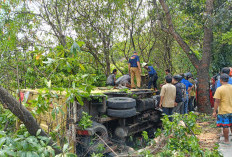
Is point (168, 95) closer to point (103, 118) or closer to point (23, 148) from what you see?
point (103, 118)

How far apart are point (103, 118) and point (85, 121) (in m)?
0.67

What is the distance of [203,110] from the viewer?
8898mm

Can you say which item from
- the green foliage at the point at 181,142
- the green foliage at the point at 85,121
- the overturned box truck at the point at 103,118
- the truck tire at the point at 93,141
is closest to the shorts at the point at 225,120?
the green foliage at the point at 181,142

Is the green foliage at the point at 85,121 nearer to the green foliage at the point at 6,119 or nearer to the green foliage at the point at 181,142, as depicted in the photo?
the green foliage at the point at 6,119

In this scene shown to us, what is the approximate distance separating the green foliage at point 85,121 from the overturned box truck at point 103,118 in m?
0.05

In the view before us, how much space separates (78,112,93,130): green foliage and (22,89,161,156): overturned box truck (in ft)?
0.16

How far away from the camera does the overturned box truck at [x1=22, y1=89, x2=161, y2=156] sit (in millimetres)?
4473

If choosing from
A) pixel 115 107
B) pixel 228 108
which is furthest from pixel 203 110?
pixel 115 107

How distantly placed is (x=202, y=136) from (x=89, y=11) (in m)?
9.43

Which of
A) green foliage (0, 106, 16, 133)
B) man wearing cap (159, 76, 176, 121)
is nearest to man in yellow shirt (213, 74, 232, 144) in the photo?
man wearing cap (159, 76, 176, 121)

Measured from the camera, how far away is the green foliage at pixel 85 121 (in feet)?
15.4

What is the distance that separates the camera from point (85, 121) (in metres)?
4.77

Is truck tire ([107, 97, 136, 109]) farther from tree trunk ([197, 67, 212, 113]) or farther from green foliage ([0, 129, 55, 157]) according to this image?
tree trunk ([197, 67, 212, 113])

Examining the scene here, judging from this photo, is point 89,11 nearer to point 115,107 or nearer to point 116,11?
point 116,11
